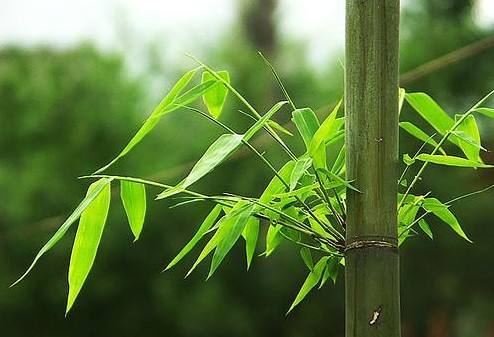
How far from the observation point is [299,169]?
1.75ft

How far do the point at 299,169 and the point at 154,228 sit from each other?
4008 mm

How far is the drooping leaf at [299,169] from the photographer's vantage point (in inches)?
20.7

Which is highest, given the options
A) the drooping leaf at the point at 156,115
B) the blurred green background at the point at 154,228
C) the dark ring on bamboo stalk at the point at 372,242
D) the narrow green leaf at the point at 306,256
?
the blurred green background at the point at 154,228

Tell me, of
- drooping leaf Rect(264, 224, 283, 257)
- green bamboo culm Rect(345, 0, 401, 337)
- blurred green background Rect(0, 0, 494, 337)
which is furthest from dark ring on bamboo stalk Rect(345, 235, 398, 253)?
blurred green background Rect(0, 0, 494, 337)

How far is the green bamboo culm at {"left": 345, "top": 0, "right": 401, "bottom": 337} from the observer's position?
1.65 feet

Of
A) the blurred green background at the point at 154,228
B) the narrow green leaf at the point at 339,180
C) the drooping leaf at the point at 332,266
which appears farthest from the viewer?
the blurred green background at the point at 154,228

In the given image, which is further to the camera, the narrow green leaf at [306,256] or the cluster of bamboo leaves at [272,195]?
the narrow green leaf at [306,256]

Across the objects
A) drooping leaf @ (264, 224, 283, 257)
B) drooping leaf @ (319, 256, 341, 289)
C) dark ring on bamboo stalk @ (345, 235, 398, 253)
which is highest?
drooping leaf @ (264, 224, 283, 257)

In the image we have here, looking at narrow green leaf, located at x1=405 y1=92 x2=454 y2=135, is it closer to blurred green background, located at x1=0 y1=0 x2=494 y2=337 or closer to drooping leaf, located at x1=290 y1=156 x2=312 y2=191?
drooping leaf, located at x1=290 y1=156 x2=312 y2=191

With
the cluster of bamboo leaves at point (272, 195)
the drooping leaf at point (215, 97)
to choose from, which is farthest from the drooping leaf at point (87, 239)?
the drooping leaf at point (215, 97)

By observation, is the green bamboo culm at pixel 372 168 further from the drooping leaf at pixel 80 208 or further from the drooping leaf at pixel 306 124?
the drooping leaf at pixel 80 208

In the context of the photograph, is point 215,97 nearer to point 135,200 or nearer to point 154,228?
point 135,200

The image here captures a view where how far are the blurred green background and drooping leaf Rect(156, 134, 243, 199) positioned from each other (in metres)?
3.71

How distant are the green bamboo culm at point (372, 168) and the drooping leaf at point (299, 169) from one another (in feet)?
0.08
